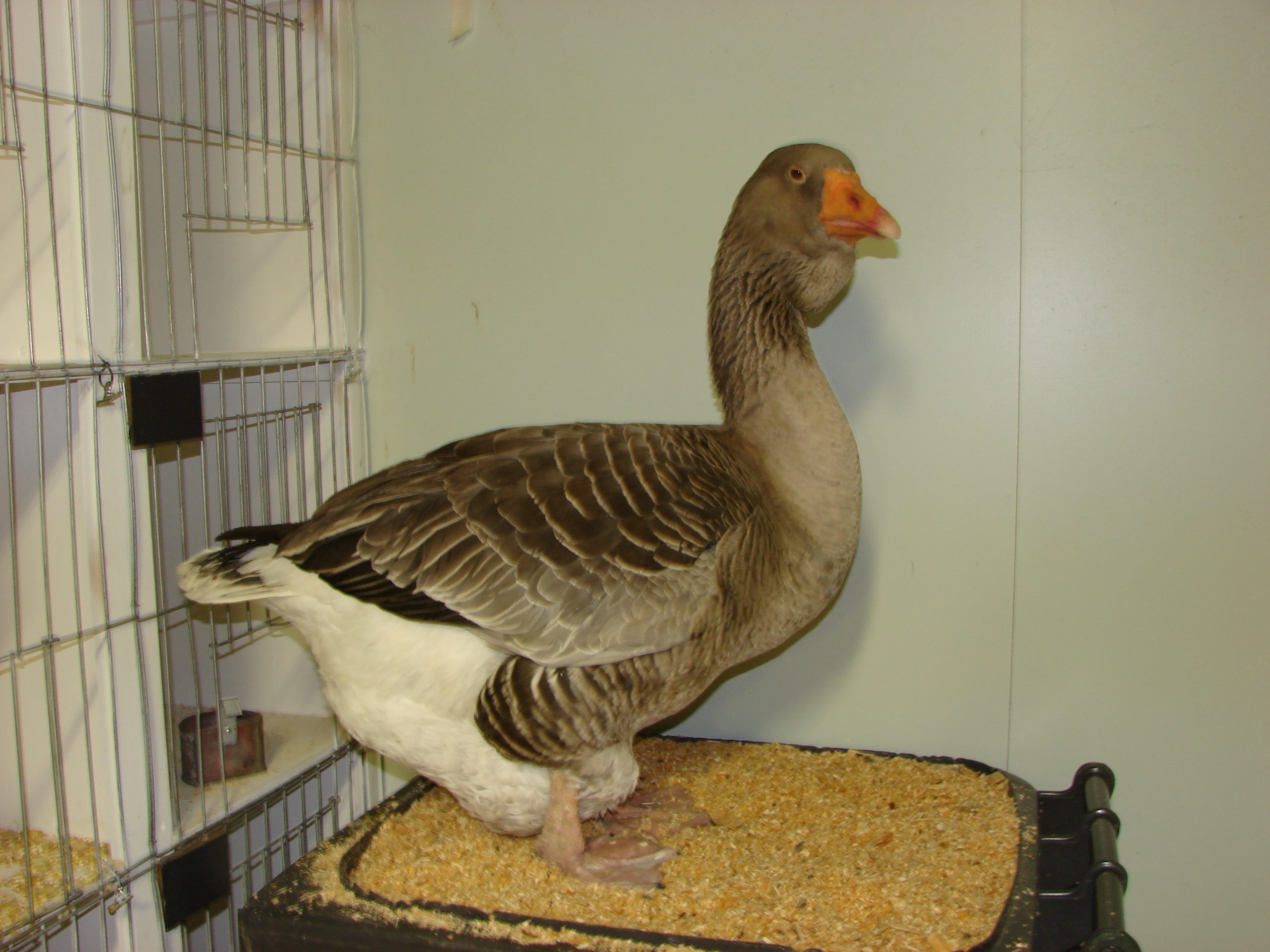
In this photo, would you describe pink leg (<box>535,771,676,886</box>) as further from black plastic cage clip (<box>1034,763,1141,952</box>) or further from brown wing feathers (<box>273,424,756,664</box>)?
black plastic cage clip (<box>1034,763,1141,952</box>)

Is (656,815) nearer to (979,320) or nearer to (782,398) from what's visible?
(782,398)

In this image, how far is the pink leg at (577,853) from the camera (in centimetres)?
152

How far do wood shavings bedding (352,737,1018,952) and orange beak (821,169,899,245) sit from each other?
107 cm

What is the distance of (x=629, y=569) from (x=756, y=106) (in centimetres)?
108

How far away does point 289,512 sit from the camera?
2.13m

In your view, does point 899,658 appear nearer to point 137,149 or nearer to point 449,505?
point 449,505

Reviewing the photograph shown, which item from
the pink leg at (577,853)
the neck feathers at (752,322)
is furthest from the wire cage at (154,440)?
the neck feathers at (752,322)

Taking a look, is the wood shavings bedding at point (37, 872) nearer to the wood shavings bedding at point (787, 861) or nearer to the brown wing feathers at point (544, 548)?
the wood shavings bedding at point (787, 861)

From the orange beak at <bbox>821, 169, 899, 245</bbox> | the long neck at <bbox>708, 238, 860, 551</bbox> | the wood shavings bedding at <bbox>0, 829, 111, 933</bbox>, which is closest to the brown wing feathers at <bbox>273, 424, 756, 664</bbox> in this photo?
the long neck at <bbox>708, 238, 860, 551</bbox>

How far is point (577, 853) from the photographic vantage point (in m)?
1.55

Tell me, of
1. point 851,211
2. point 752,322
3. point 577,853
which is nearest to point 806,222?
point 851,211

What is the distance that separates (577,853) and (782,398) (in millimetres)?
883

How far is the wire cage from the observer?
1504mm

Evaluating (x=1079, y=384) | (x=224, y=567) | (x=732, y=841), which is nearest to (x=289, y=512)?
(x=224, y=567)
